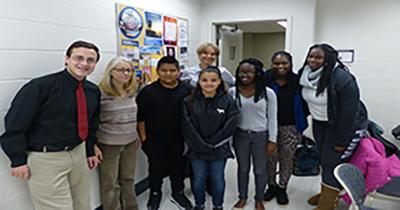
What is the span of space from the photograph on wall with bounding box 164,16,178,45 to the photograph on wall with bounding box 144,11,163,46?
0.34ft

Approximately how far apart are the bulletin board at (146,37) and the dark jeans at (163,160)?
777 mm

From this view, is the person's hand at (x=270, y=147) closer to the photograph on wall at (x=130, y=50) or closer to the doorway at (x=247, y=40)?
the photograph on wall at (x=130, y=50)

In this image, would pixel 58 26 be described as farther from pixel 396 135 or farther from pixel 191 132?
pixel 396 135

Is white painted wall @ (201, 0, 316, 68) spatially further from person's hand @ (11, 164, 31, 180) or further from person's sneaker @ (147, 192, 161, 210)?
person's hand @ (11, 164, 31, 180)

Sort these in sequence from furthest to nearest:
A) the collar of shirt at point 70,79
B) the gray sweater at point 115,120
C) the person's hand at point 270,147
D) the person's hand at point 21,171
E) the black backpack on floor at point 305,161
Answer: the black backpack on floor at point 305,161, the person's hand at point 270,147, the gray sweater at point 115,120, the collar of shirt at point 70,79, the person's hand at point 21,171

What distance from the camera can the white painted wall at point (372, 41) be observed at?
11.8ft

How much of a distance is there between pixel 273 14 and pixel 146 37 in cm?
183

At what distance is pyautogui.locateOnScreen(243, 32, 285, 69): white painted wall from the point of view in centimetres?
770

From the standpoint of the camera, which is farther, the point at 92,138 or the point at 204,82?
the point at 204,82

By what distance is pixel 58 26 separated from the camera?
2.04 meters

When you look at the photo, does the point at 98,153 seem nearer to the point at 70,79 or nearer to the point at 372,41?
the point at 70,79

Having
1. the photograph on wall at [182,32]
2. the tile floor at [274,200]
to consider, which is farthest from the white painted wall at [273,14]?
the tile floor at [274,200]

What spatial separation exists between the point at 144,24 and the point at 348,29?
263 cm

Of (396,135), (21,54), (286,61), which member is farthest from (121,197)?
(396,135)
